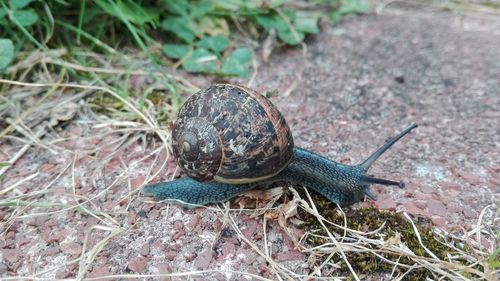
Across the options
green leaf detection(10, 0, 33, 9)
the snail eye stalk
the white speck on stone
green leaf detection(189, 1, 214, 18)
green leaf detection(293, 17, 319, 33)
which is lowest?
the white speck on stone

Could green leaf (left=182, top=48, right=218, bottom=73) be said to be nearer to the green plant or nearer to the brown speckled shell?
the green plant

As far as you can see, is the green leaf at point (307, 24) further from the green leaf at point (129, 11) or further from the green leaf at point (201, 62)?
the green leaf at point (129, 11)

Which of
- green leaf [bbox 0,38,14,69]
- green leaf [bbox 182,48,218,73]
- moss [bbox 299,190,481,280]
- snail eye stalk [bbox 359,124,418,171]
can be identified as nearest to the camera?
moss [bbox 299,190,481,280]

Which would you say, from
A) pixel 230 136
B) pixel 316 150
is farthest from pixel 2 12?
pixel 316 150

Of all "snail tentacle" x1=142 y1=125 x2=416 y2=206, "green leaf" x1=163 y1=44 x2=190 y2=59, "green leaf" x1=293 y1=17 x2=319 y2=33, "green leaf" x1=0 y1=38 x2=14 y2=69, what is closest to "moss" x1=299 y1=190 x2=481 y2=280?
"snail tentacle" x1=142 y1=125 x2=416 y2=206

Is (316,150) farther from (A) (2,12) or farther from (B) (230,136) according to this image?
(A) (2,12)

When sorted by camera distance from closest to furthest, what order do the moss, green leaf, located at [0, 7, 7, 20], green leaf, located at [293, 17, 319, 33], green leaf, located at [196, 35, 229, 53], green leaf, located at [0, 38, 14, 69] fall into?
the moss → green leaf, located at [0, 38, 14, 69] → green leaf, located at [0, 7, 7, 20] → green leaf, located at [196, 35, 229, 53] → green leaf, located at [293, 17, 319, 33]

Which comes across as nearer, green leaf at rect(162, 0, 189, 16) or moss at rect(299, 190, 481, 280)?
moss at rect(299, 190, 481, 280)
